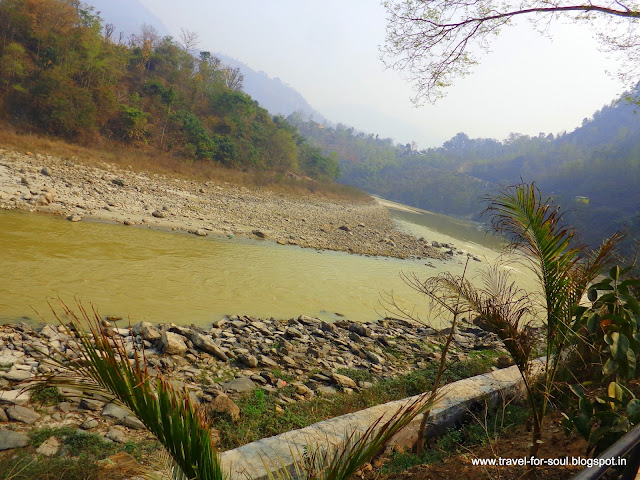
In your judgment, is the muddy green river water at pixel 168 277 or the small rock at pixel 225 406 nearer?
the small rock at pixel 225 406

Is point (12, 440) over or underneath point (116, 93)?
underneath

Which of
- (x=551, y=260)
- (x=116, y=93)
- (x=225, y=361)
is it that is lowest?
(x=225, y=361)

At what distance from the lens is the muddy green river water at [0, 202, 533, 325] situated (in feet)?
23.9

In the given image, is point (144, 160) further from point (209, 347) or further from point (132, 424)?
point (132, 424)

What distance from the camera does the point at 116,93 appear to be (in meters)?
30.5

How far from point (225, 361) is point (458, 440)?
3335 millimetres

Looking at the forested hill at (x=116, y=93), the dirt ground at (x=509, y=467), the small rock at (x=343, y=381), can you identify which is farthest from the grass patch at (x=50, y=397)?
the forested hill at (x=116, y=93)

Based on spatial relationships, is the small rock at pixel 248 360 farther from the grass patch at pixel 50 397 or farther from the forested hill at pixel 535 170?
the forested hill at pixel 535 170

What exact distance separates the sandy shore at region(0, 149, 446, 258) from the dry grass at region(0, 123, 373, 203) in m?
1.18

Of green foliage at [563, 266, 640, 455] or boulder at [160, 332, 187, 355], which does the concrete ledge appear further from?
boulder at [160, 332, 187, 355]

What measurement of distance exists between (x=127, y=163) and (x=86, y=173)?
16.1 ft

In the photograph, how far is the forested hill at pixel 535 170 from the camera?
51.2 meters

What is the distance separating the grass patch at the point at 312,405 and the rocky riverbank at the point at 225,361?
16 cm

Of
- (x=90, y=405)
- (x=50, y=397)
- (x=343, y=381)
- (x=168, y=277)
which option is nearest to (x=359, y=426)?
(x=343, y=381)
